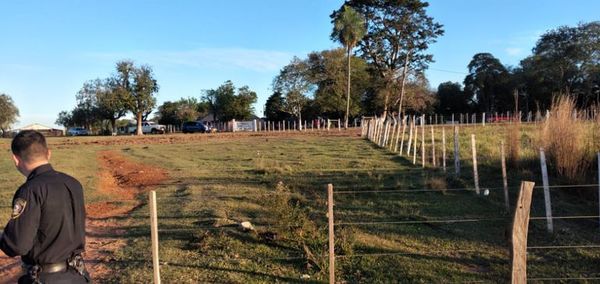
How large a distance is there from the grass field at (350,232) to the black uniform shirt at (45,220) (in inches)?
112

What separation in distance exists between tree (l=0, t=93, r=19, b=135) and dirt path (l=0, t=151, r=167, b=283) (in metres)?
77.1

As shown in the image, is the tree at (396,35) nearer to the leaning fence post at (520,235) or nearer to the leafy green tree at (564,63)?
the leafy green tree at (564,63)

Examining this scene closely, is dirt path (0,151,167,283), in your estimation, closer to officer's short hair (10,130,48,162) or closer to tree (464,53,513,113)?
officer's short hair (10,130,48,162)

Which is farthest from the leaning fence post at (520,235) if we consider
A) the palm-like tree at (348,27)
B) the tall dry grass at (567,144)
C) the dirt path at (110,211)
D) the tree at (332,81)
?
the tree at (332,81)

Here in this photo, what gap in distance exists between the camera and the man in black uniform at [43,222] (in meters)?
2.99

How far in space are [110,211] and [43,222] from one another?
767cm

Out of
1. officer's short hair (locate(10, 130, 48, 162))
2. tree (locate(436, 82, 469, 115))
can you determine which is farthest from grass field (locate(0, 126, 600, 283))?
tree (locate(436, 82, 469, 115))

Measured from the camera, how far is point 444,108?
86312 millimetres

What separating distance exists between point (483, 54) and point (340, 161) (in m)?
67.3

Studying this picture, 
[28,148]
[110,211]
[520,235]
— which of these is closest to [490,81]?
[110,211]

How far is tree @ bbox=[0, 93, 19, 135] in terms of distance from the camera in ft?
279

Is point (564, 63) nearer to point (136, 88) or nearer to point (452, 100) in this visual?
point (452, 100)

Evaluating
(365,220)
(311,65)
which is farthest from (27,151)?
(311,65)

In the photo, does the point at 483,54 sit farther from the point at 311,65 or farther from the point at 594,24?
the point at 311,65
